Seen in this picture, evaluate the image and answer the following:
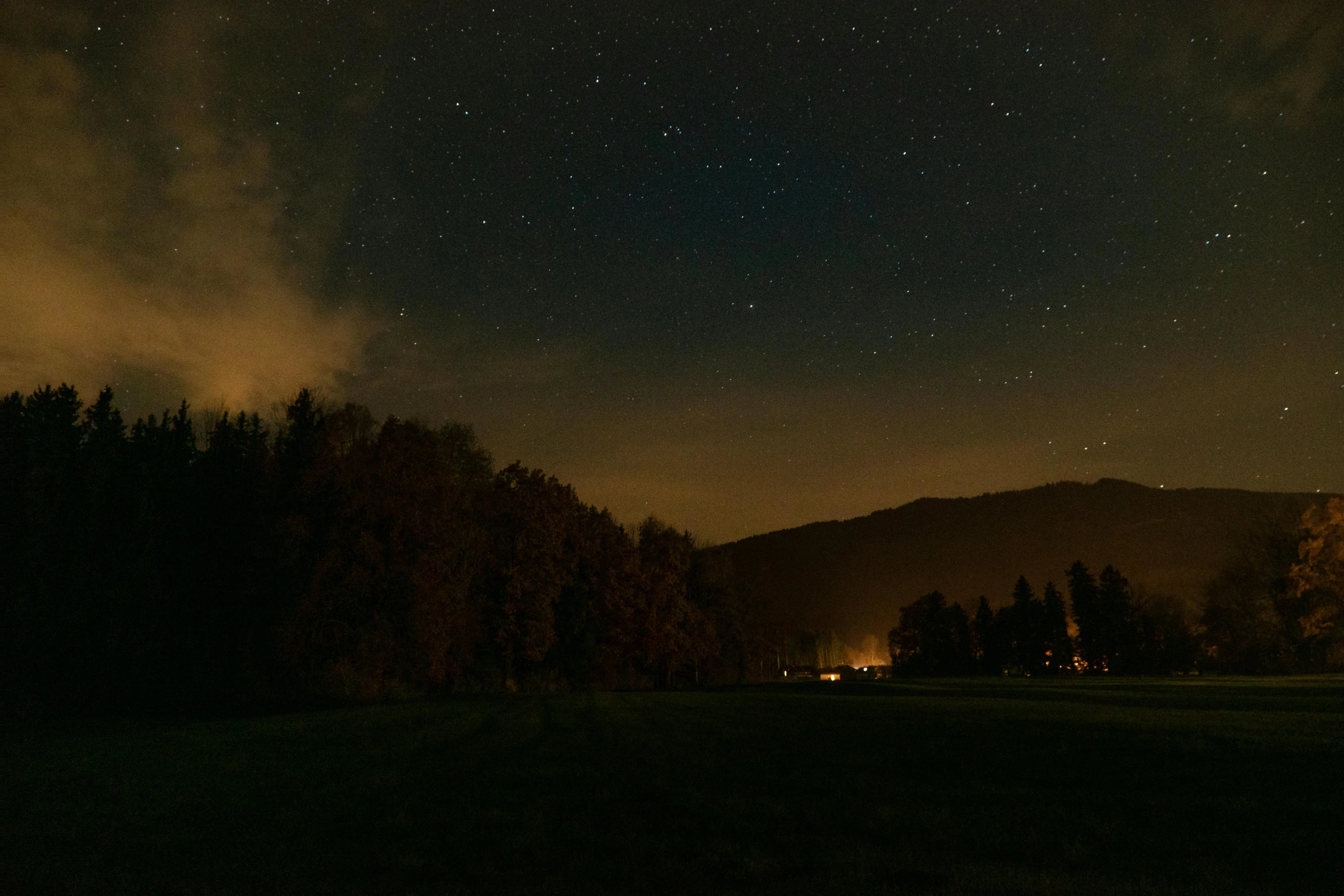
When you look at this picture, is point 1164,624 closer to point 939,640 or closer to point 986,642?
point 986,642

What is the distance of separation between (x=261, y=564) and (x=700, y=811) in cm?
3898

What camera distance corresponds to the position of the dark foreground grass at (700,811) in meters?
6.82

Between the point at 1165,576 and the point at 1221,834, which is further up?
the point at 1165,576

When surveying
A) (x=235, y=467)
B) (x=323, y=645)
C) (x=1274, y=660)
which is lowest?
(x=1274, y=660)

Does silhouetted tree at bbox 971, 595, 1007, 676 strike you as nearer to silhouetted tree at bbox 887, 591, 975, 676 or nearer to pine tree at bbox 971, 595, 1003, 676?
pine tree at bbox 971, 595, 1003, 676

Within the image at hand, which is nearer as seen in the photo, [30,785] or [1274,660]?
[30,785]

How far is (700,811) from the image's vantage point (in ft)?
30.9

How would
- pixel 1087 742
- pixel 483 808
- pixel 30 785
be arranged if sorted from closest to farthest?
pixel 483 808, pixel 30 785, pixel 1087 742

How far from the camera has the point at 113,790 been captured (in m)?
12.1

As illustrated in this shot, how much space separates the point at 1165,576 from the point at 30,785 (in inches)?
8032

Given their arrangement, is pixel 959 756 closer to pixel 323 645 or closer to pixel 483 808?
pixel 483 808

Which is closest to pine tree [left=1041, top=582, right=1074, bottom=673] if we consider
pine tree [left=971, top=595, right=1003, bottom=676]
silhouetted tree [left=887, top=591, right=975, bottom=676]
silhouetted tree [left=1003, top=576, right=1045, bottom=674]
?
silhouetted tree [left=1003, top=576, right=1045, bottom=674]

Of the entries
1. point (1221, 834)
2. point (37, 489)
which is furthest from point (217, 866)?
point (37, 489)

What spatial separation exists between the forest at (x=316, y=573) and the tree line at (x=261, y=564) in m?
0.12
